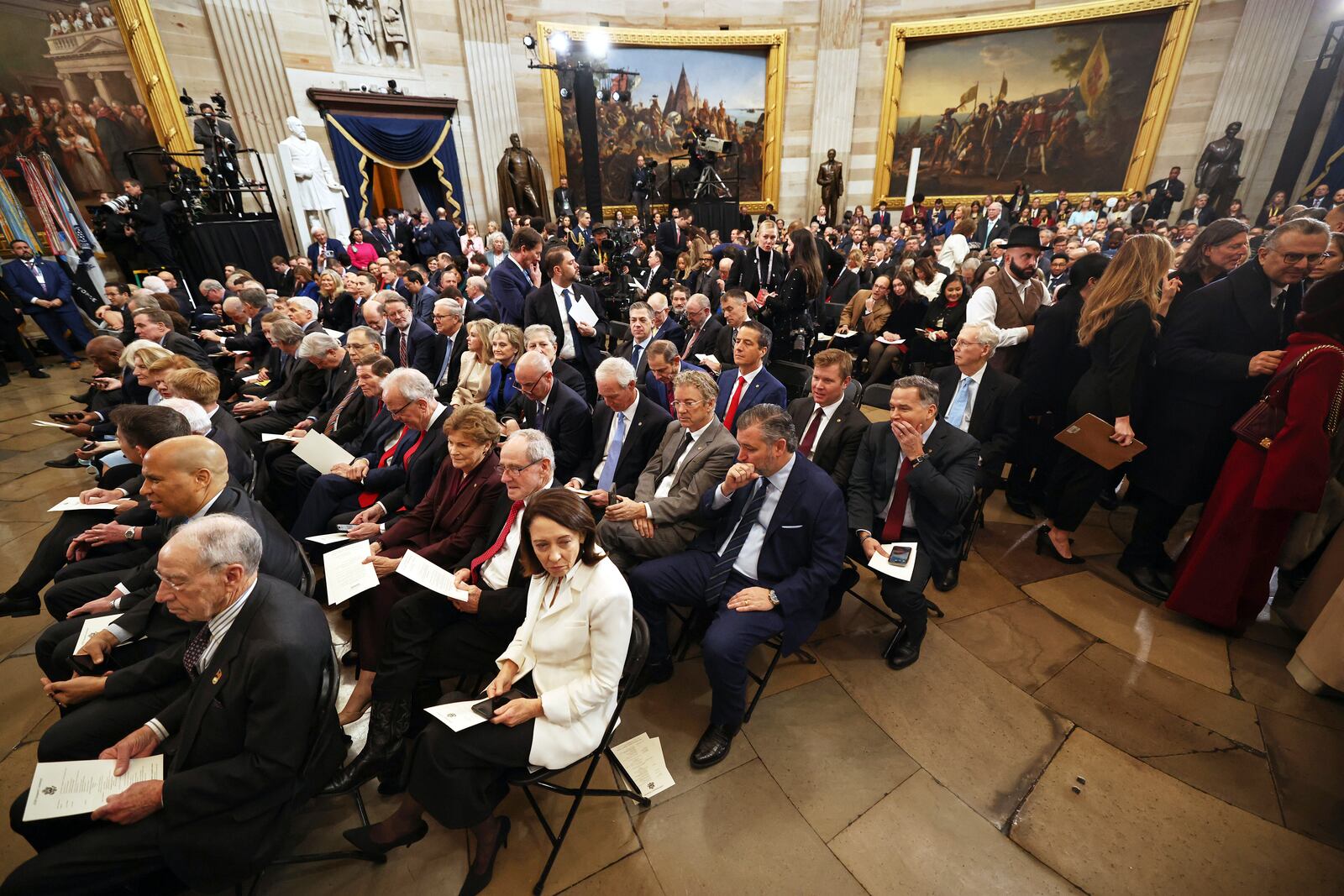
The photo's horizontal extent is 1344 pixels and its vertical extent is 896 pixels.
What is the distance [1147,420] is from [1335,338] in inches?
36.8

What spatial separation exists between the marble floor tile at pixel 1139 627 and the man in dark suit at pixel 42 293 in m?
13.9

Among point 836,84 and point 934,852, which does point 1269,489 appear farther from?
point 836,84

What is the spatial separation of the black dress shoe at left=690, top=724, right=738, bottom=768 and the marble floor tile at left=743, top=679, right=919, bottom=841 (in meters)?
0.14

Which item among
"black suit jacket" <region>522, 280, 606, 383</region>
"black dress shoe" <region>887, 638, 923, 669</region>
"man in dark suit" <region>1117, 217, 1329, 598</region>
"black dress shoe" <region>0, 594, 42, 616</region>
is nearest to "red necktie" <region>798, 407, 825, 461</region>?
"black dress shoe" <region>887, 638, 923, 669</region>

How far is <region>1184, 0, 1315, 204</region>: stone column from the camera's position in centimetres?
1109

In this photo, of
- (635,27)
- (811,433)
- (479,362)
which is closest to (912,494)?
(811,433)

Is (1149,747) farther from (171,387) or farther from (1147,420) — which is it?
(171,387)

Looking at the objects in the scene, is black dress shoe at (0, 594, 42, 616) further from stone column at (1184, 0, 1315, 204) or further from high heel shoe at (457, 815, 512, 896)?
stone column at (1184, 0, 1315, 204)

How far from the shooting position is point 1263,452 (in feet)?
9.20

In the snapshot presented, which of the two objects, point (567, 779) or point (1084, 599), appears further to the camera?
point (1084, 599)

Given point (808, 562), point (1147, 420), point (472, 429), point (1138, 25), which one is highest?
point (1138, 25)

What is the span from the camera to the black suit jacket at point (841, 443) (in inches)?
130

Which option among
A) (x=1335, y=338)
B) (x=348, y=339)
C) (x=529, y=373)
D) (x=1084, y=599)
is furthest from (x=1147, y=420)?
(x=348, y=339)

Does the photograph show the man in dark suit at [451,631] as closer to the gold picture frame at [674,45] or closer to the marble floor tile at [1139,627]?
the marble floor tile at [1139,627]
